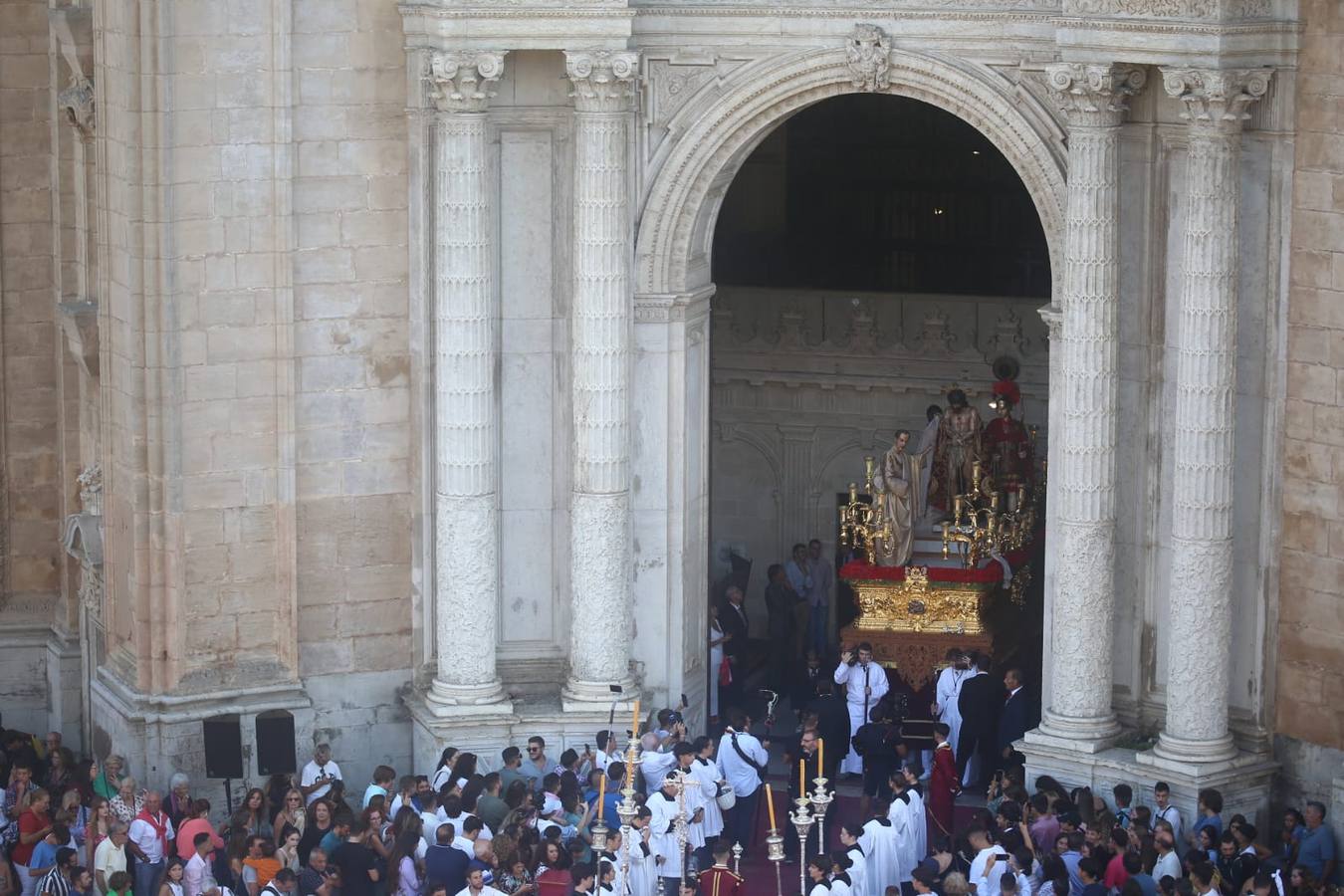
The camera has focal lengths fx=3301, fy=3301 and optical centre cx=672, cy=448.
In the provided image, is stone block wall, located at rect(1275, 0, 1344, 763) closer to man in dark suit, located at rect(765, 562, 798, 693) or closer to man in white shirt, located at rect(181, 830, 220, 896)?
man in dark suit, located at rect(765, 562, 798, 693)

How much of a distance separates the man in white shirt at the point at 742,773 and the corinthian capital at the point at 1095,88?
709 cm

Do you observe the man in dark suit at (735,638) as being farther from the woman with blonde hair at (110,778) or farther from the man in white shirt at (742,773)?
the woman with blonde hair at (110,778)

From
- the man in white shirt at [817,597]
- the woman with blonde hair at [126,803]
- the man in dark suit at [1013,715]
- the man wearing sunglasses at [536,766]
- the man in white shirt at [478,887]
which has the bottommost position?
the man in white shirt at [478,887]

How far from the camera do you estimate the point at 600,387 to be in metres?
35.0

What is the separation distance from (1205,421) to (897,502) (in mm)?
5619

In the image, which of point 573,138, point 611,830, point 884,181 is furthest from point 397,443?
point 884,181

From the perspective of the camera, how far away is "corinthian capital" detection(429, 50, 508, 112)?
112 feet

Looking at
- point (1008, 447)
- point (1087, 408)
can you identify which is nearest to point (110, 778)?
point (1087, 408)

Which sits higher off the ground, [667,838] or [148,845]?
[667,838]

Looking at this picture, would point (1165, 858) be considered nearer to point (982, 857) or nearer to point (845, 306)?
point (982, 857)

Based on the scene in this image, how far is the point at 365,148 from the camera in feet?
116

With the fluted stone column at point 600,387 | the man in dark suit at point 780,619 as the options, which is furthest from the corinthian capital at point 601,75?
the man in dark suit at point 780,619

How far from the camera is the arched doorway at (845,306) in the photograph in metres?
41.1

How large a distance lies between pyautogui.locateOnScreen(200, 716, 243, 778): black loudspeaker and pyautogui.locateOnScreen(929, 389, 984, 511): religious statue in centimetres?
891
